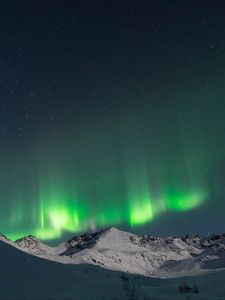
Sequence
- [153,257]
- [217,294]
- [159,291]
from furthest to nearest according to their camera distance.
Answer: [153,257]
[159,291]
[217,294]

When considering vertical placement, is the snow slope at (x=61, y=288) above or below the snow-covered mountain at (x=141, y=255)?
below

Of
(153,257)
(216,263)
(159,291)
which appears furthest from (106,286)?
(153,257)

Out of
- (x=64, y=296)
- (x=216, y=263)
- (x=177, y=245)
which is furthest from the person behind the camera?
(x=177, y=245)

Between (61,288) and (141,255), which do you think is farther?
(141,255)

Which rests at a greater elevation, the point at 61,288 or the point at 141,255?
the point at 141,255

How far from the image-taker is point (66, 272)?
1895 cm

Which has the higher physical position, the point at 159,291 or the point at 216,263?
the point at 216,263

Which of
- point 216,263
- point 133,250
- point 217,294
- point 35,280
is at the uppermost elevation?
point 133,250

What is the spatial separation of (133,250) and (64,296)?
133 metres

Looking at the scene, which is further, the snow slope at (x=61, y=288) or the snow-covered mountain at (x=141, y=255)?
the snow-covered mountain at (x=141, y=255)

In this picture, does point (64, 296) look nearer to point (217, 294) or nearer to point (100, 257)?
point (217, 294)

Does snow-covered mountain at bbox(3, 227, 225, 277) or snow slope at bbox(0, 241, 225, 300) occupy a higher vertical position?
snow-covered mountain at bbox(3, 227, 225, 277)

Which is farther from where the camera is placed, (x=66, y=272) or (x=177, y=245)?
(x=177, y=245)

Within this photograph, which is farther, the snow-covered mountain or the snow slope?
the snow-covered mountain
